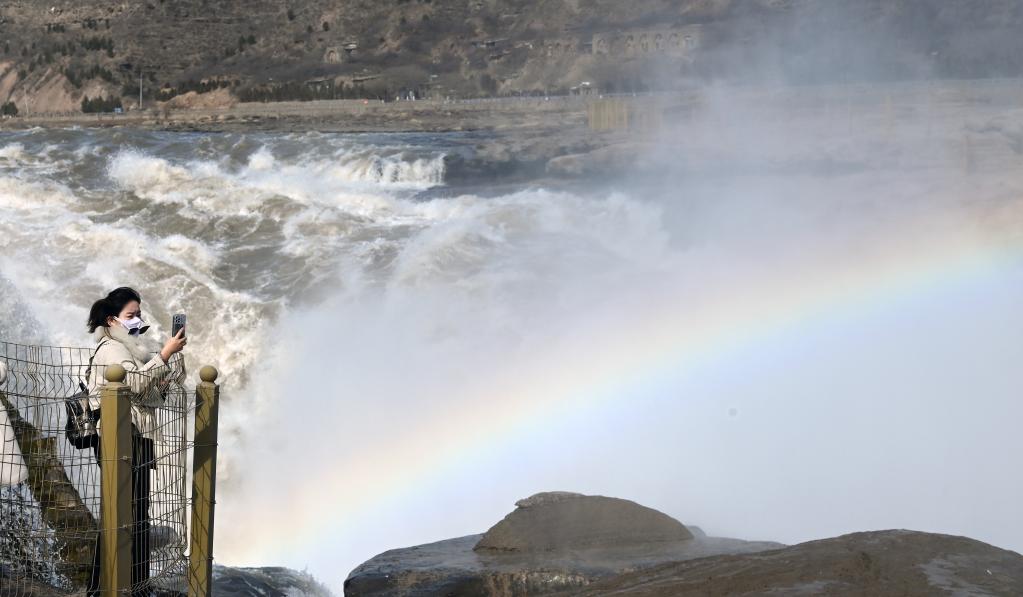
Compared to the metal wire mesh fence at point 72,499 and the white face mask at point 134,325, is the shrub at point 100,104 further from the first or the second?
the white face mask at point 134,325

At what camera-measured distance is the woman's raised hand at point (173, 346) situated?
16.1 ft

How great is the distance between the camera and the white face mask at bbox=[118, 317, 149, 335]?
5.16 metres

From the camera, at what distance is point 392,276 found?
17.8 metres

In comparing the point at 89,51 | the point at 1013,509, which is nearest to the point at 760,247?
the point at 1013,509

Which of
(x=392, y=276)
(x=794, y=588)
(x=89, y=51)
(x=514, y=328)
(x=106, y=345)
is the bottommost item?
(x=794, y=588)

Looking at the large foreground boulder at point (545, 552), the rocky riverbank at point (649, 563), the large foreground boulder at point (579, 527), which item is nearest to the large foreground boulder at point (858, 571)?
the rocky riverbank at point (649, 563)

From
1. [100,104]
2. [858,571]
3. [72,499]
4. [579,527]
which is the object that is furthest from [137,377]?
[100,104]

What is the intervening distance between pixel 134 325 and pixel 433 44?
3825 inches

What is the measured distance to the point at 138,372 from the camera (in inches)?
191

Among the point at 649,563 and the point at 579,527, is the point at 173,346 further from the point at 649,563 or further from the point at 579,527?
the point at 579,527

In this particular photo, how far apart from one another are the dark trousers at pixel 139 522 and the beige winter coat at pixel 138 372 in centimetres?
7

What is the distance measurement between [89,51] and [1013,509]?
104 meters

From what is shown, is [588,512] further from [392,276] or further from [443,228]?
[443,228]

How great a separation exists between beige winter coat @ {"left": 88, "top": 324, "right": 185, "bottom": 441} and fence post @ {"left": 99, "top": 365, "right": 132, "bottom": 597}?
0.13 meters
